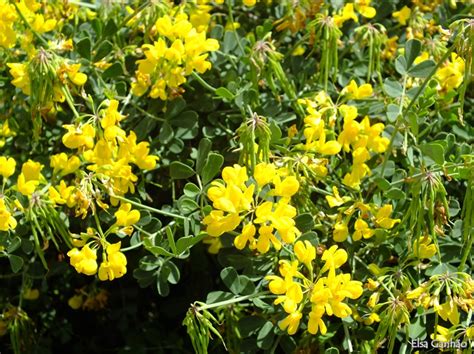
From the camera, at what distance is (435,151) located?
5.43 ft

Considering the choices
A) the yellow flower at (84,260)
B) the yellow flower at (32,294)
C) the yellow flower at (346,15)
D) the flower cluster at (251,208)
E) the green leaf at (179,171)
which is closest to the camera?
the flower cluster at (251,208)

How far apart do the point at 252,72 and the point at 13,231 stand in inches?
25.7

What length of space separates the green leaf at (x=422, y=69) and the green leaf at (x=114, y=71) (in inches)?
27.9

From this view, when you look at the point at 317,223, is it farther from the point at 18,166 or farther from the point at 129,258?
the point at 18,166

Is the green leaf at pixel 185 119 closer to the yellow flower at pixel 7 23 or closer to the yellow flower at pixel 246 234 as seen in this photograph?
the yellow flower at pixel 7 23

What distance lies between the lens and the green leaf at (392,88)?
193cm

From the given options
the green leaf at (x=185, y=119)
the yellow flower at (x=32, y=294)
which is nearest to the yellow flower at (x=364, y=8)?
the green leaf at (x=185, y=119)

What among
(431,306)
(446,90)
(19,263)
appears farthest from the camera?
(446,90)

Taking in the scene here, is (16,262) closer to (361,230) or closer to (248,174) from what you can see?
(248,174)

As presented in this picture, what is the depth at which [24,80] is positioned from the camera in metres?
1.82

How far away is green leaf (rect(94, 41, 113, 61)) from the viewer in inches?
77.2

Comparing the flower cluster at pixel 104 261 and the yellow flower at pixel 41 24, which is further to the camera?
the yellow flower at pixel 41 24

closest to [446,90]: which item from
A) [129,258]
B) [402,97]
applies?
[402,97]

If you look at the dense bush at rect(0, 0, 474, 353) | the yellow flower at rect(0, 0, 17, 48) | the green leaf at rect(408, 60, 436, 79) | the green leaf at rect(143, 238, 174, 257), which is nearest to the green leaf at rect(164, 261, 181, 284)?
the dense bush at rect(0, 0, 474, 353)
